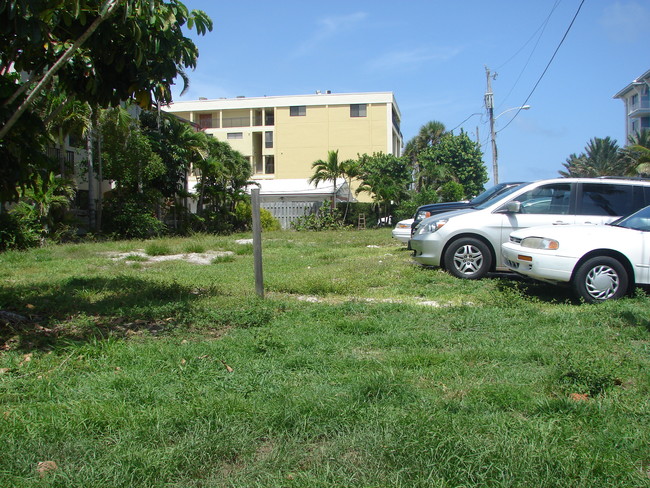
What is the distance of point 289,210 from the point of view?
112 ft

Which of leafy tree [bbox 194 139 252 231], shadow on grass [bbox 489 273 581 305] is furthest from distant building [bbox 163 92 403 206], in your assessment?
shadow on grass [bbox 489 273 581 305]

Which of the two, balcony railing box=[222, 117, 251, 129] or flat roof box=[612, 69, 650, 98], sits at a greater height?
flat roof box=[612, 69, 650, 98]

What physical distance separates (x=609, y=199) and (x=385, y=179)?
25306 mm

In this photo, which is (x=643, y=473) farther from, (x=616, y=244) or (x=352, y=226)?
(x=352, y=226)

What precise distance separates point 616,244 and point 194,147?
23.5 meters

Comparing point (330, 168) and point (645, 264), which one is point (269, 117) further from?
point (645, 264)

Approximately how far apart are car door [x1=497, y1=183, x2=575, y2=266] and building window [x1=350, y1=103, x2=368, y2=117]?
40770mm

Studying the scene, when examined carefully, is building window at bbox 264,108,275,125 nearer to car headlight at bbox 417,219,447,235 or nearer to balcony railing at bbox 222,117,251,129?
balcony railing at bbox 222,117,251,129

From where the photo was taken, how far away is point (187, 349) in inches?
197

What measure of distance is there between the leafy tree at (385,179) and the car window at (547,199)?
2382 centimetres

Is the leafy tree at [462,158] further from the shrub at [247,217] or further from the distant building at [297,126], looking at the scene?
the shrub at [247,217]

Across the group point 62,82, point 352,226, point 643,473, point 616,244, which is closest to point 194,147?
point 352,226

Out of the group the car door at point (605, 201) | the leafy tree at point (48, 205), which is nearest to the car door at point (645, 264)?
the car door at point (605, 201)

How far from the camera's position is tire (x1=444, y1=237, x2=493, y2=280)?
9617mm
